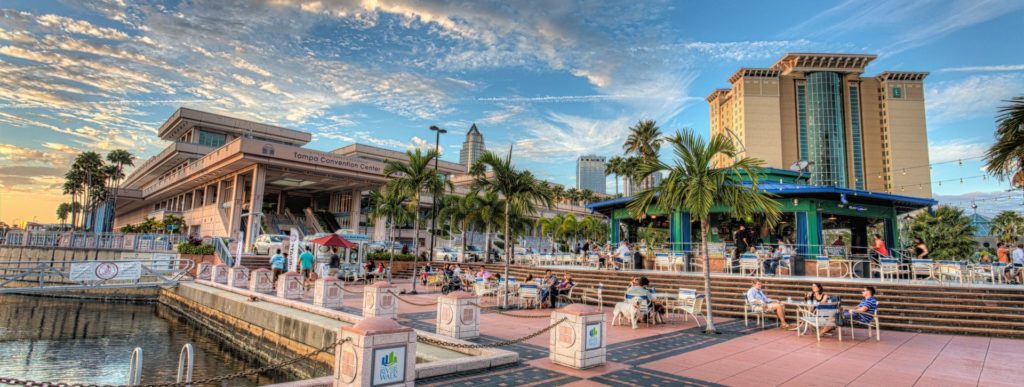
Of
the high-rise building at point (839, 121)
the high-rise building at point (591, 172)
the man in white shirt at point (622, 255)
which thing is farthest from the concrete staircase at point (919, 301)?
the high-rise building at point (591, 172)

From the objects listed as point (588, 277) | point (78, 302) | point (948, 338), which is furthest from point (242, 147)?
point (948, 338)

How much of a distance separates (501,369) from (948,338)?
9750 millimetres

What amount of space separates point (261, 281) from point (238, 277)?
3206mm

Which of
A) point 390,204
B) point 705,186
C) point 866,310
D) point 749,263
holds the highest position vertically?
point 390,204

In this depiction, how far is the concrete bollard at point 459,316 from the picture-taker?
9.24 metres

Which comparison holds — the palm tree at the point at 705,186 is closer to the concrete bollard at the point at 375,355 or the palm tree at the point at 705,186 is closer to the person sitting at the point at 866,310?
the person sitting at the point at 866,310

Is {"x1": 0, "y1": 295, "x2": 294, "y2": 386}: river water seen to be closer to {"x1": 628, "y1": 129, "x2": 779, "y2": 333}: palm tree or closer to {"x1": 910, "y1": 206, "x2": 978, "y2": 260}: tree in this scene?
{"x1": 628, "y1": 129, "x2": 779, "y2": 333}: palm tree

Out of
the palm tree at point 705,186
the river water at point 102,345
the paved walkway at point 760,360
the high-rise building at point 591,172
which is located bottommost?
the river water at point 102,345

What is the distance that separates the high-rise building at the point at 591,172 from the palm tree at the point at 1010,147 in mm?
144416

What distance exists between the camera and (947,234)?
38.3 m

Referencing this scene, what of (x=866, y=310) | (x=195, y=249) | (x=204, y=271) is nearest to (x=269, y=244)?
(x=195, y=249)

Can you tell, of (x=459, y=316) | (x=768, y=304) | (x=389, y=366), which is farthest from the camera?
(x=768, y=304)

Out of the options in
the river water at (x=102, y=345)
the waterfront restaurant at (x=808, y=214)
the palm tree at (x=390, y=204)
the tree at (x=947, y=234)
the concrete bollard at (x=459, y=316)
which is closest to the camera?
the concrete bollard at (x=459, y=316)

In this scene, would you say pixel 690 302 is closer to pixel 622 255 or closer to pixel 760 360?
pixel 760 360
